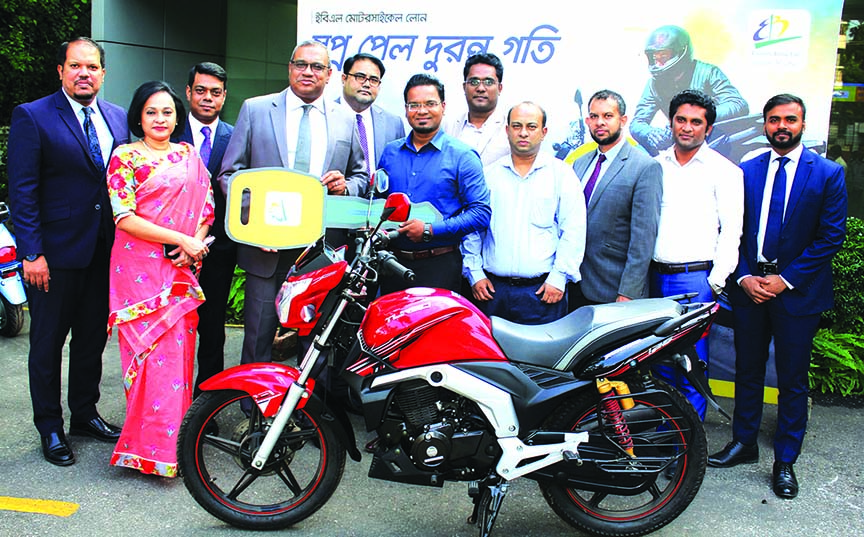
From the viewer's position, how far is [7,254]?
248 inches

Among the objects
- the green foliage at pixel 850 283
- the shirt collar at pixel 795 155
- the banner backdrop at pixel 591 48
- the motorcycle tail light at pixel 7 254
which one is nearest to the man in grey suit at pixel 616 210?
the shirt collar at pixel 795 155

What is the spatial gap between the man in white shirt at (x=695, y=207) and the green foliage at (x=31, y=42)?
10859mm

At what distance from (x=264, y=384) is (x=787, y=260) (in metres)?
2.66

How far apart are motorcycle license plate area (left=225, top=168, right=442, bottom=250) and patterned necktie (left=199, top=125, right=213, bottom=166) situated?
1.16 m

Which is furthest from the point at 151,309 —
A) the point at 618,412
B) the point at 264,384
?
the point at 618,412

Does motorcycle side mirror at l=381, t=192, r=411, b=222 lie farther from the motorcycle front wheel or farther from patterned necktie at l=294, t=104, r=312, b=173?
patterned necktie at l=294, t=104, r=312, b=173

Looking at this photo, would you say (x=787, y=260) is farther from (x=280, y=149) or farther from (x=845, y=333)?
(x=280, y=149)

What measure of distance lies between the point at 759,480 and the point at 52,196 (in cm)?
394

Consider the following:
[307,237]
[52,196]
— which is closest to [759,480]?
[307,237]

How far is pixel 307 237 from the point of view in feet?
11.4

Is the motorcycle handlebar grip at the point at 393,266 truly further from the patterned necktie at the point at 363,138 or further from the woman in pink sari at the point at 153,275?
the patterned necktie at the point at 363,138

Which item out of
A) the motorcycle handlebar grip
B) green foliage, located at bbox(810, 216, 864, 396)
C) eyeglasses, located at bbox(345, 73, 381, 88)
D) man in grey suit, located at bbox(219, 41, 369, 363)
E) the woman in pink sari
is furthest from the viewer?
green foliage, located at bbox(810, 216, 864, 396)

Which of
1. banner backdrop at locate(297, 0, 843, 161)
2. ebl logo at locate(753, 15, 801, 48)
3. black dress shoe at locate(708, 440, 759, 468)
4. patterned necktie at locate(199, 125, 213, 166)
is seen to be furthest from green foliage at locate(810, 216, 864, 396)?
patterned necktie at locate(199, 125, 213, 166)

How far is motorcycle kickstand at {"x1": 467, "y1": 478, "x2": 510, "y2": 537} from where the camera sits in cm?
314
